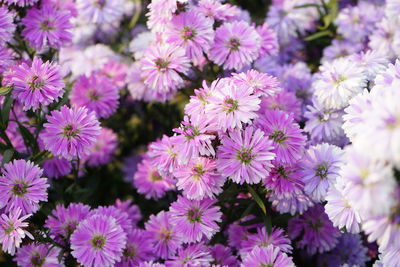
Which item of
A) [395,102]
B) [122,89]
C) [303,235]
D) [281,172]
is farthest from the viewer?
[122,89]

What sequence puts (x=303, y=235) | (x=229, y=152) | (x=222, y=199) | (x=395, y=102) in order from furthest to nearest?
(x=303, y=235), (x=222, y=199), (x=229, y=152), (x=395, y=102)

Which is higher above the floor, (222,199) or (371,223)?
(222,199)

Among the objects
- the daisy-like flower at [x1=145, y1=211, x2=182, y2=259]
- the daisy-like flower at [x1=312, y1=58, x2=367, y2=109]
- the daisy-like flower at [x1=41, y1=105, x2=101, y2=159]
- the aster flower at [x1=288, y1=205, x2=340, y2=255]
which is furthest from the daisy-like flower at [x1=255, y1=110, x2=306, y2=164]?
the daisy-like flower at [x1=41, y1=105, x2=101, y2=159]

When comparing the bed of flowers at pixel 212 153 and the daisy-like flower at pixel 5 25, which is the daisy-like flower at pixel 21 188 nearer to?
the bed of flowers at pixel 212 153

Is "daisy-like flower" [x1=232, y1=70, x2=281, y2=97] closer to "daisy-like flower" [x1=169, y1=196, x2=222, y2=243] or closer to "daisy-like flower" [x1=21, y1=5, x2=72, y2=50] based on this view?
"daisy-like flower" [x1=169, y1=196, x2=222, y2=243]

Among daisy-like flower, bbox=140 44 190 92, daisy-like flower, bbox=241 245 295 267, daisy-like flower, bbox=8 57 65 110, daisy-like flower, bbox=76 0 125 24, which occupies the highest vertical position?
daisy-like flower, bbox=76 0 125 24

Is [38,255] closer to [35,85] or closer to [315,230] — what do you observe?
[35,85]

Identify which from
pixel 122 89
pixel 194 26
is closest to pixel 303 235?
pixel 194 26

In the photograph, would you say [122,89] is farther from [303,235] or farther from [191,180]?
[303,235]
